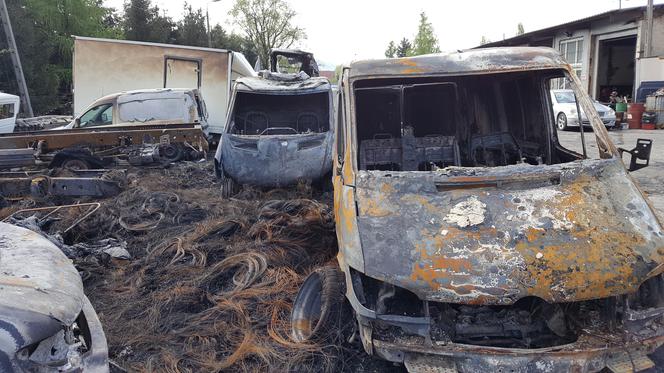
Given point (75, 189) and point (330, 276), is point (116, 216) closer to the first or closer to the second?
point (75, 189)

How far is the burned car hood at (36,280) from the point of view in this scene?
218 centimetres

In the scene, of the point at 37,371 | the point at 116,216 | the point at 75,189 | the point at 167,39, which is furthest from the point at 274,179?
the point at 167,39

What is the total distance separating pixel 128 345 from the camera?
12.4 feet

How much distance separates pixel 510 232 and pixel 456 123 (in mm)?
2473

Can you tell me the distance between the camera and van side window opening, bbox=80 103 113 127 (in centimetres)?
1210

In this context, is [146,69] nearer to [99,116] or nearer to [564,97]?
[99,116]

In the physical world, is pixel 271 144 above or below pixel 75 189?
above

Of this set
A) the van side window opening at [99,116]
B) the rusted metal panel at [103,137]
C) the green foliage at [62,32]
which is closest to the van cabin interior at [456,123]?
the rusted metal panel at [103,137]

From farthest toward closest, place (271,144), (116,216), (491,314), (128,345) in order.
→ 1. (271,144)
2. (116,216)
3. (128,345)
4. (491,314)

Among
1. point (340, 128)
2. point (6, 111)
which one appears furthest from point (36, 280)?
point (6, 111)

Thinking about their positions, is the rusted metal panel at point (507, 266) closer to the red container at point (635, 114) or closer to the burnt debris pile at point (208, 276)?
the burnt debris pile at point (208, 276)

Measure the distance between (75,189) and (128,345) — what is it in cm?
474

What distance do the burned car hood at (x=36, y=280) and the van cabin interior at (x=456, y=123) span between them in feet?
9.76

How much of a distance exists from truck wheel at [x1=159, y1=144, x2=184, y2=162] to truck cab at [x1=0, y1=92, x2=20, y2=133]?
5.70 m
